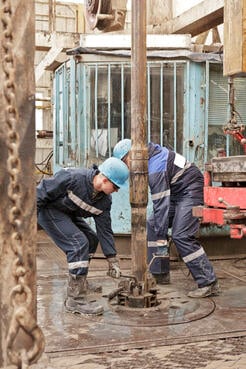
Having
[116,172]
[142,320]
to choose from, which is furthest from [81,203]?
[142,320]

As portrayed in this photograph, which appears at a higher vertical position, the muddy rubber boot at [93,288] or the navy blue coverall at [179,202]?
the navy blue coverall at [179,202]

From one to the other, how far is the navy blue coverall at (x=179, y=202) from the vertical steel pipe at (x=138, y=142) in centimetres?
40

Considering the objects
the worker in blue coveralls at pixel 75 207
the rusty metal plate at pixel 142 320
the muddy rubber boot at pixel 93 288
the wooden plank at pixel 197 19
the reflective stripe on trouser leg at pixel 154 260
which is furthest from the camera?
the wooden plank at pixel 197 19

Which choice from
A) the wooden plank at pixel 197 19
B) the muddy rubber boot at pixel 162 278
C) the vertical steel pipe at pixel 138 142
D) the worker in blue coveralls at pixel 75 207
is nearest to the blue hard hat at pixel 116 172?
the worker in blue coveralls at pixel 75 207

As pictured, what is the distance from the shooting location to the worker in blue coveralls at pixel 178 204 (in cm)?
455

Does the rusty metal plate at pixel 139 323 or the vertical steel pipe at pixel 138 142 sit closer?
the rusty metal plate at pixel 139 323

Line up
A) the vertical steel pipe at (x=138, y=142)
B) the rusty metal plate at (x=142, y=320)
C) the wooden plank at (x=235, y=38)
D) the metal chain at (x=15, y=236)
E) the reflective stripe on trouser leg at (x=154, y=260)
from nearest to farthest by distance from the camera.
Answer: the metal chain at (x=15, y=236), the wooden plank at (x=235, y=38), the rusty metal plate at (x=142, y=320), the vertical steel pipe at (x=138, y=142), the reflective stripe on trouser leg at (x=154, y=260)

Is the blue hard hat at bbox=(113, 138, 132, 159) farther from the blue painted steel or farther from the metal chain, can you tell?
the metal chain

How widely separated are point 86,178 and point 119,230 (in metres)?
2.17

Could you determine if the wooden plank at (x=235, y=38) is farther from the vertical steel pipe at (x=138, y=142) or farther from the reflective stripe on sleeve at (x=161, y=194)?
the reflective stripe on sleeve at (x=161, y=194)

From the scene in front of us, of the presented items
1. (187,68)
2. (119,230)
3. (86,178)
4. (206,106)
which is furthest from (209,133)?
(86,178)

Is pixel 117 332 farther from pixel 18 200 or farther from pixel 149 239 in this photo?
pixel 18 200

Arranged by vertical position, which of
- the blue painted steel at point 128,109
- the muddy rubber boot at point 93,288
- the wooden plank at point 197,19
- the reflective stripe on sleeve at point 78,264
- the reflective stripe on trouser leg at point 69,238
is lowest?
the muddy rubber boot at point 93,288

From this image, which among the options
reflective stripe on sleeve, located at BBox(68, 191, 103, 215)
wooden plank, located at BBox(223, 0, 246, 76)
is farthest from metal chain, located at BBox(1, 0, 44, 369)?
reflective stripe on sleeve, located at BBox(68, 191, 103, 215)
